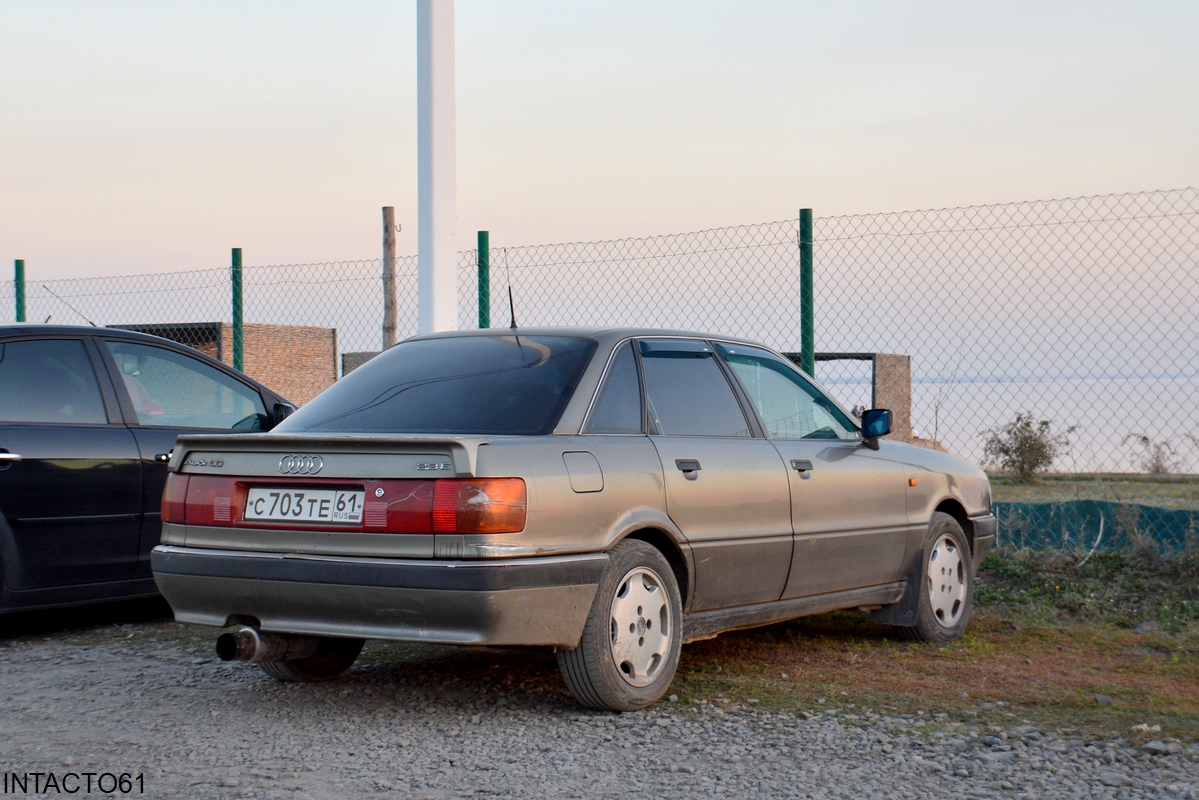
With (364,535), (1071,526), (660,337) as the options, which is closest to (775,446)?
(660,337)

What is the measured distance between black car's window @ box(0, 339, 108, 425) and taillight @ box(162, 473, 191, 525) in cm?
182

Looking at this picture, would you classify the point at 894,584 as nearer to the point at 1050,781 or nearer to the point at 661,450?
the point at 661,450

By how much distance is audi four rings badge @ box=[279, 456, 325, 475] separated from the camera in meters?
4.60

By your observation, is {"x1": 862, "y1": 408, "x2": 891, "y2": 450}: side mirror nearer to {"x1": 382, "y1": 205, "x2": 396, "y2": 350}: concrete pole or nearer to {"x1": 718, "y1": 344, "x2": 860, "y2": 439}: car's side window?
{"x1": 718, "y1": 344, "x2": 860, "y2": 439}: car's side window

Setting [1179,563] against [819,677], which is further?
[1179,563]

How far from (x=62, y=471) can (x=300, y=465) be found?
2454 millimetres

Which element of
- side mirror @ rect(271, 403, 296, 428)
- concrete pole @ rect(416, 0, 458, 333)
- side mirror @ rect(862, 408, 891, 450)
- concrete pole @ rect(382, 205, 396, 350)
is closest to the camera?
side mirror @ rect(862, 408, 891, 450)

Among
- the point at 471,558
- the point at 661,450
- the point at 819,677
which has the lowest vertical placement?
the point at 819,677

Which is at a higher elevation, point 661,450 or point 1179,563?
point 661,450

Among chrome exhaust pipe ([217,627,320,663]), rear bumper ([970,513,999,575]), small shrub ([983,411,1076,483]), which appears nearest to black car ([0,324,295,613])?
chrome exhaust pipe ([217,627,320,663])

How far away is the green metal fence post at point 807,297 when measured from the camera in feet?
27.6

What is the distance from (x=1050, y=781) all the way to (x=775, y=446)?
2.04 metres

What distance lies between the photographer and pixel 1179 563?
303 inches

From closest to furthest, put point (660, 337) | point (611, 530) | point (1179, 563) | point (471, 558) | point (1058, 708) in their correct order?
point (471, 558), point (611, 530), point (1058, 708), point (660, 337), point (1179, 563)
